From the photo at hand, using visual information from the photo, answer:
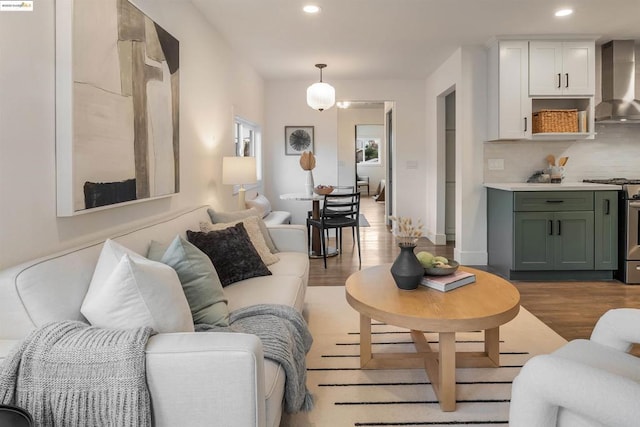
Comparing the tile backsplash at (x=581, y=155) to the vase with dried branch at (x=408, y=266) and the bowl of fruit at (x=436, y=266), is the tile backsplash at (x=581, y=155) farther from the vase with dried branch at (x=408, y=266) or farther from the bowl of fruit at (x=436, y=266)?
the vase with dried branch at (x=408, y=266)

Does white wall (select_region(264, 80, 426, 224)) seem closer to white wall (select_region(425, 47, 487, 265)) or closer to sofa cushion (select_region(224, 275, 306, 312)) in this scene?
white wall (select_region(425, 47, 487, 265))

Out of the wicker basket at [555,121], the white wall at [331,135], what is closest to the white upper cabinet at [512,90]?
the wicker basket at [555,121]

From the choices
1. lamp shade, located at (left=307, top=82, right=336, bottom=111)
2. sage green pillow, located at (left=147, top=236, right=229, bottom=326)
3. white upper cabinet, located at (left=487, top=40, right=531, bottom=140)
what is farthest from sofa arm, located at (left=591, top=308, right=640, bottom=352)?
lamp shade, located at (left=307, top=82, right=336, bottom=111)

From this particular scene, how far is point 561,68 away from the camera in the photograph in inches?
187

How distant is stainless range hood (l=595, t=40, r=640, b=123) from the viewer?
15.7 feet

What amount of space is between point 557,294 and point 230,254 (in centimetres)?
291

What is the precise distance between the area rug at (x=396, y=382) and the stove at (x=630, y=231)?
5.87ft

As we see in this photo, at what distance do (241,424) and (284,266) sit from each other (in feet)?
6.06

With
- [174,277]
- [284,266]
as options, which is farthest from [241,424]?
[284,266]

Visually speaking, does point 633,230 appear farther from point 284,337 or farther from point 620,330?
point 284,337

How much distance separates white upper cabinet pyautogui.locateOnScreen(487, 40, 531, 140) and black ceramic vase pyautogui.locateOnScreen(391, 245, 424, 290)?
298 cm

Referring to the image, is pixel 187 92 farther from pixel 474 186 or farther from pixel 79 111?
pixel 474 186

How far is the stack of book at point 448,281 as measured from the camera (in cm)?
235

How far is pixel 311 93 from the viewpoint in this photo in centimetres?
571
